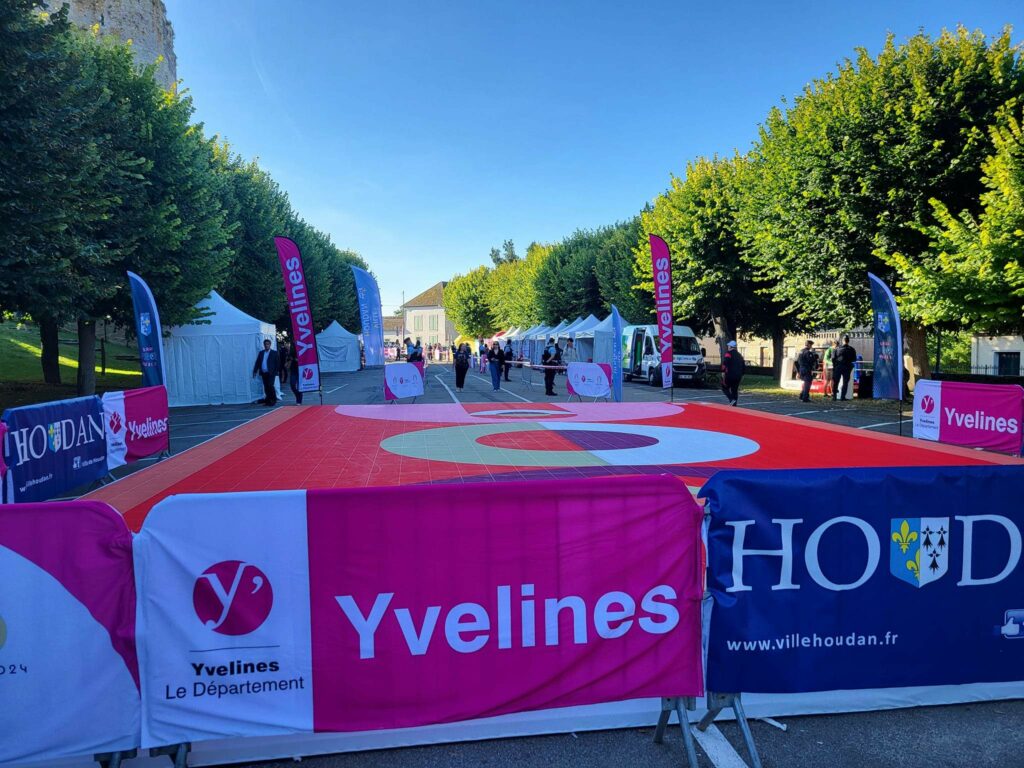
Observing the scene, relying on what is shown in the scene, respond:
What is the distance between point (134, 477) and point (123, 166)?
42.0 feet

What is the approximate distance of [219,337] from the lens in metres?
20.8

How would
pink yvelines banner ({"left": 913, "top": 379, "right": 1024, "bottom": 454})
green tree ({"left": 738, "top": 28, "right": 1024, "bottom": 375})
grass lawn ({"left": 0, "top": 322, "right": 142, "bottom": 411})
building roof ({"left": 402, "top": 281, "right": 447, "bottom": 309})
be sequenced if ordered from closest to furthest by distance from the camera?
pink yvelines banner ({"left": 913, "top": 379, "right": 1024, "bottom": 454}), green tree ({"left": 738, "top": 28, "right": 1024, "bottom": 375}), grass lawn ({"left": 0, "top": 322, "right": 142, "bottom": 411}), building roof ({"left": 402, "top": 281, "right": 447, "bottom": 309})

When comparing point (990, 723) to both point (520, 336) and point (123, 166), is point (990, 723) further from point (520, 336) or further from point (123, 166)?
point (520, 336)

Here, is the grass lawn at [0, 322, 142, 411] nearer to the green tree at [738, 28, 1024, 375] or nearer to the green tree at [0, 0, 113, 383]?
the green tree at [0, 0, 113, 383]

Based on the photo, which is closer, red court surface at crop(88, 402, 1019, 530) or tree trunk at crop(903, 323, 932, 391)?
red court surface at crop(88, 402, 1019, 530)

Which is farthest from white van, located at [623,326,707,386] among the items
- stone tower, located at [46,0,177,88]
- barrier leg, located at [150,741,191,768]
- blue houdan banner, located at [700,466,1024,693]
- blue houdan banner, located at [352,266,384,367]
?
stone tower, located at [46,0,177,88]

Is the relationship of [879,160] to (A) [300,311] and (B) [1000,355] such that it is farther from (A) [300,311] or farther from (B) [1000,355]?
(B) [1000,355]

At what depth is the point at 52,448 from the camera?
6.73m

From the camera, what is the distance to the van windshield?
90.9 ft

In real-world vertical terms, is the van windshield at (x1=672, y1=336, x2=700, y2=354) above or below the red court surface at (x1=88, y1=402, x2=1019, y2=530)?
above

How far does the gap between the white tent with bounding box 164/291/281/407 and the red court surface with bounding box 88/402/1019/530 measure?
21.4 ft

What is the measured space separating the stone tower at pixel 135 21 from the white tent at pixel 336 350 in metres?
24.8

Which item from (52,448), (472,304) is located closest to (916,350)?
(52,448)

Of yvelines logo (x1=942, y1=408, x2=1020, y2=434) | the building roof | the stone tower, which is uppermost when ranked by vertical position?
the stone tower
